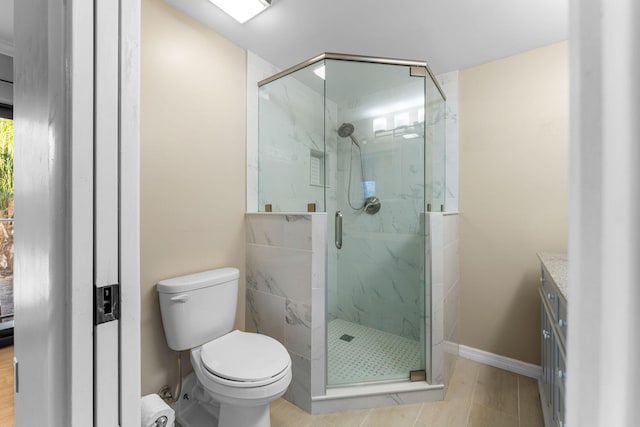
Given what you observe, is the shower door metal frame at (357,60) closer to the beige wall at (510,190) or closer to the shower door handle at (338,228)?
the beige wall at (510,190)

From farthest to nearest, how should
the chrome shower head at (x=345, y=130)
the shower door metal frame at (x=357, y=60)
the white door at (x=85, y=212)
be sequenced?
the chrome shower head at (x=345, y=130), the shower door metal frame at (x=357, y=60), the white door at (x=85, y=212)

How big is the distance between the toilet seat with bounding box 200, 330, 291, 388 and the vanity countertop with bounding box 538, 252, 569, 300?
1.19m

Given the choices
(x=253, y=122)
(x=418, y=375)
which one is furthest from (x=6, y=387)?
(x=418, y=375)

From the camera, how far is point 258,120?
6.97 feet

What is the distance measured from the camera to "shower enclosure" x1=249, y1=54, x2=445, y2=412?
1.89 m

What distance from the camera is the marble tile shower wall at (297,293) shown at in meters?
1.65

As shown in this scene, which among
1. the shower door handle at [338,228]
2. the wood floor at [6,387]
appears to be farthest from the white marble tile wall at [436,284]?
the wood floor at [6,387]

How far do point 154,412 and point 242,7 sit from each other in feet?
6.41

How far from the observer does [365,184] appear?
2.28 meters

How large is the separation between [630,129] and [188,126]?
1.85 meters

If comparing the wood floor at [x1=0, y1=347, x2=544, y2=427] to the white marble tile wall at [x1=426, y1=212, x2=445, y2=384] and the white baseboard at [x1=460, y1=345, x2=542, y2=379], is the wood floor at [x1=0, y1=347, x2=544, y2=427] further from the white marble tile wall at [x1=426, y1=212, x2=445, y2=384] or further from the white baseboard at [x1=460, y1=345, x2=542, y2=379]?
the white marble tile wall at [x1=426, y1=212, x2=445, y2=384]

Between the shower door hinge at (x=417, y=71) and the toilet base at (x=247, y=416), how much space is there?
2193 mm

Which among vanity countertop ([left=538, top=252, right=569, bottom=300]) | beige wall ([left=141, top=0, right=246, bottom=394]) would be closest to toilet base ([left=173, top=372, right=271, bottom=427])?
beige wall ([left=141, top=0, right=246, bottom=394])

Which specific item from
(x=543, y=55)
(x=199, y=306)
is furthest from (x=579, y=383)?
(x=543, y=55)
